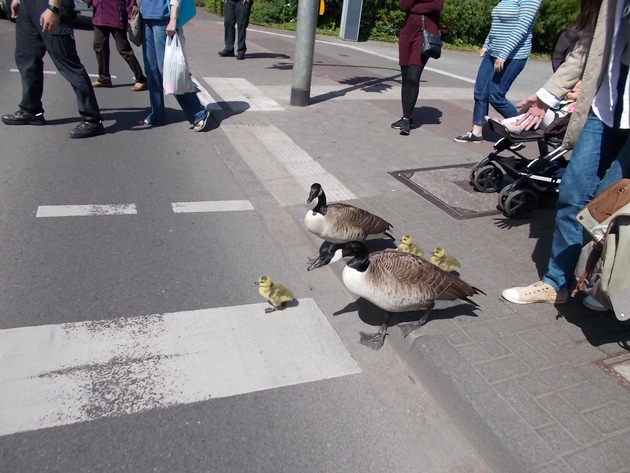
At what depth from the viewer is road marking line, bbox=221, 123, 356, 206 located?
18.9ft

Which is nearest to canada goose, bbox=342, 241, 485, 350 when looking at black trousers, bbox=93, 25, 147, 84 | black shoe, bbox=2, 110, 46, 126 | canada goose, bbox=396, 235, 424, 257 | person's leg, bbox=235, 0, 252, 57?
canada goose, bbox=396, 235, 424, 257

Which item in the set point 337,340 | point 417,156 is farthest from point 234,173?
point 337,340

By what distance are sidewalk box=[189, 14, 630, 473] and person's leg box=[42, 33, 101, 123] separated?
208 cm

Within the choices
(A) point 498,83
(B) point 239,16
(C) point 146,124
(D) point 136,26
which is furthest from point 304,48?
(B) point 239,16

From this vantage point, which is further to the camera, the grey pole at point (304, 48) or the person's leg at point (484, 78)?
the grey pole at point (304, 48)

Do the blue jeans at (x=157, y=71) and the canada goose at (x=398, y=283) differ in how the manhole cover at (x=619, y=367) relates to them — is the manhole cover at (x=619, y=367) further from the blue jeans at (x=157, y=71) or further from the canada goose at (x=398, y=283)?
the blue jeans at (x=157, y=71)

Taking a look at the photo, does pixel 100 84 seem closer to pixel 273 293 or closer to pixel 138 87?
pixel 138 87

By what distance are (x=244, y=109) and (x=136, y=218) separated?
457 centimetres

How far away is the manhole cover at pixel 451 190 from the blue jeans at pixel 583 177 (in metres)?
1.65

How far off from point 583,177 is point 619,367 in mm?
1334

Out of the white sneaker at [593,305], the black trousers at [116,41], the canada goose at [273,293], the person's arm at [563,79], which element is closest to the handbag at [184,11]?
the black trousers at [116,41]

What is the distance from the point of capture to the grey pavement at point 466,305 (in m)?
2.70

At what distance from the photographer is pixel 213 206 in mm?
5375

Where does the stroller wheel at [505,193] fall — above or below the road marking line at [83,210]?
above
